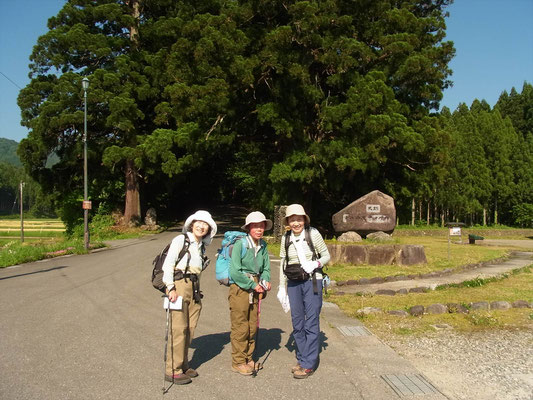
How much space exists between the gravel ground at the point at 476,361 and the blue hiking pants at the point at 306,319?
1.12m

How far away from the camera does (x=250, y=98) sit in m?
23.9

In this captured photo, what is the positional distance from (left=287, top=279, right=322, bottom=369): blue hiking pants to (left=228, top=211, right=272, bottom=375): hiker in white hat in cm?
33

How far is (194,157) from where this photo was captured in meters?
24.4

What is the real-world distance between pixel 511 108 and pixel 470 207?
2854 centimetres

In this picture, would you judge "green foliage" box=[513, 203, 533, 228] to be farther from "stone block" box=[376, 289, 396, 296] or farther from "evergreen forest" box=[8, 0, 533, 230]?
"stone block" box=[376, 289, 396, 296]

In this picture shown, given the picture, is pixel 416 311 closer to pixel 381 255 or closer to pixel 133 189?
pixel 381 255

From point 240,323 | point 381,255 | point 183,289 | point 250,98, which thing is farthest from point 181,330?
point 250,98

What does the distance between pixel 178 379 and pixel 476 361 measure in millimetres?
3072

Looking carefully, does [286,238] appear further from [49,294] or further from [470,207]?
[470,207]

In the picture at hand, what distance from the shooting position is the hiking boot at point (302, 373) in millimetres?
4422

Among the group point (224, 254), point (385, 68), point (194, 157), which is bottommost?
point (224, 254)

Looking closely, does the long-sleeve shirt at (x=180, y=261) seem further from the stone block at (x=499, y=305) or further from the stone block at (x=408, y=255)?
the stone block at (x=408, y=255)

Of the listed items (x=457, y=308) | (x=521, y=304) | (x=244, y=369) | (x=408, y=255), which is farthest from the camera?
(x=408, y=255)

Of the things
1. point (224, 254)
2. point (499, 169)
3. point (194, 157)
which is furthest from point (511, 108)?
point (224, 254)
